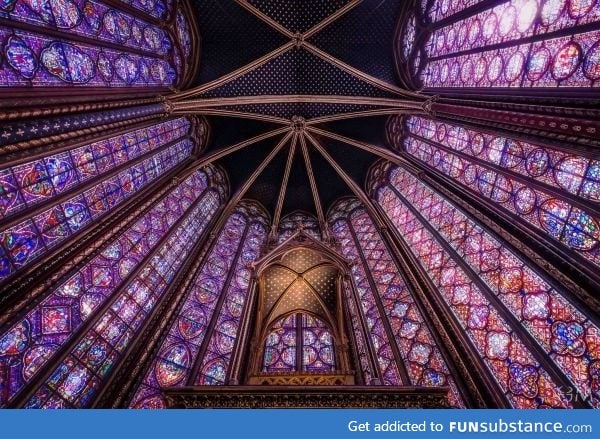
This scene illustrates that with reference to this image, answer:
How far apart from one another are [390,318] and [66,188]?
319 inches

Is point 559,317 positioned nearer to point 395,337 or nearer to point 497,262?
point 497,262

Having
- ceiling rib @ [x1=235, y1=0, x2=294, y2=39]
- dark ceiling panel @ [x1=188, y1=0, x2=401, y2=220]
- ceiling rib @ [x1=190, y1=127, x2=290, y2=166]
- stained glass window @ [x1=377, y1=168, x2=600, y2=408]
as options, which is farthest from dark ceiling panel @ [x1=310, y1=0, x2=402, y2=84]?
stained glass window @ [x1=377, y1=168, x2=600, y2=408]

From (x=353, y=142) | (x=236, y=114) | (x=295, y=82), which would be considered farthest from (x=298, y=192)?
(x=295, y=82)

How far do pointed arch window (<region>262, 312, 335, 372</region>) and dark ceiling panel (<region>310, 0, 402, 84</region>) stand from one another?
916 centimetres

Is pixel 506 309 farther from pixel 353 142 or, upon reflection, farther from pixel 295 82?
pixel 295 82

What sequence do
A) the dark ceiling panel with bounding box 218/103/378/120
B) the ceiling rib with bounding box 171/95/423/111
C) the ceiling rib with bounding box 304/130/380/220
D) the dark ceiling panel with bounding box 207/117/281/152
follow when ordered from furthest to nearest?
the dark ceiling panel with bounding box 207/117/281/152
the ceiling rib with bounding box 304/130/380/220
the dark ceiling panel with bounding box 218/103/378/120
the ceiling rib with bounding box 171/95/423/111

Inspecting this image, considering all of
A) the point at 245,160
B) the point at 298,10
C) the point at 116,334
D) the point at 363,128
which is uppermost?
the point at 363,128

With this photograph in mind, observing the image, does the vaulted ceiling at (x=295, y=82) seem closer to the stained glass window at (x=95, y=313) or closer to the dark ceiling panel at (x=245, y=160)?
the dark ceiling panel at (x=245, y=160)

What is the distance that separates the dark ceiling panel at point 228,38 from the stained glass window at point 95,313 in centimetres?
529

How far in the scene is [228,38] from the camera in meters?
12.1

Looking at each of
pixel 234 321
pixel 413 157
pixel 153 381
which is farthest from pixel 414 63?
pixel 153 381

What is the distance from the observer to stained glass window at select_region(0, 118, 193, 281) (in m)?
5.81

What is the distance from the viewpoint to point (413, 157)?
38.6 feet

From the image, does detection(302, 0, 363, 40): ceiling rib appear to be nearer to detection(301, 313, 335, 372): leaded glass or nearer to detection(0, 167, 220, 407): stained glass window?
detection(0, 167, 220, 407): stained glass window
